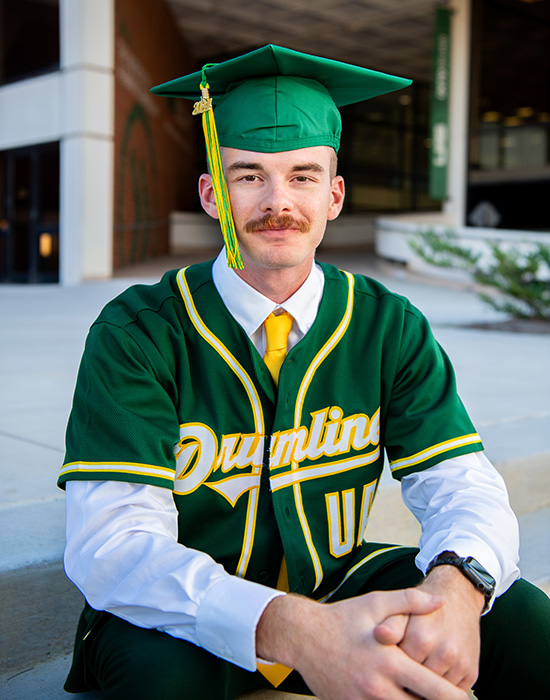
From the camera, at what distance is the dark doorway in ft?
48.2

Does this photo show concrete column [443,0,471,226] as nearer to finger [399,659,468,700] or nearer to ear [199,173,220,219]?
ear [199,173,220,219]

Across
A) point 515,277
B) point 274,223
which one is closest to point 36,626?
point 274,223

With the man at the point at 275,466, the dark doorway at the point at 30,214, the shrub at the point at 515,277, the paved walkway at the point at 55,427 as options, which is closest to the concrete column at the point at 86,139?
the dark doorway at the point at 30,214

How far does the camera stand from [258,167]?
5.40 ft

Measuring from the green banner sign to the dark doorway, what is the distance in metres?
8.84

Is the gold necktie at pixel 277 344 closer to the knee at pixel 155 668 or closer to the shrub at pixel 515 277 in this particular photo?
the knee at pixel 155 668

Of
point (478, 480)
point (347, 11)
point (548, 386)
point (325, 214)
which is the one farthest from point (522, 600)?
point (347, 11)

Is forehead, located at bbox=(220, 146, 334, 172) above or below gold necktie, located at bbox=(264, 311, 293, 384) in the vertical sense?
above

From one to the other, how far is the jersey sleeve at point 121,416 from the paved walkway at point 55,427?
0.66 metres

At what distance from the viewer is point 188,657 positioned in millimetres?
1318

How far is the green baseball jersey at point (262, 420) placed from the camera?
4.91 ft

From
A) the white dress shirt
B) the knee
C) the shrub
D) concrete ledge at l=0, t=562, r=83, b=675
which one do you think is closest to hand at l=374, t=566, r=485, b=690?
the white dress shirt

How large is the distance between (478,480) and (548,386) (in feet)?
10.8

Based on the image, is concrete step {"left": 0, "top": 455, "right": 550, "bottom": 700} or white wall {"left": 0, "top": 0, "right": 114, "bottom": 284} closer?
concrete step {"left": 0, "top": 455, "right": 550, "bottom": 700}
